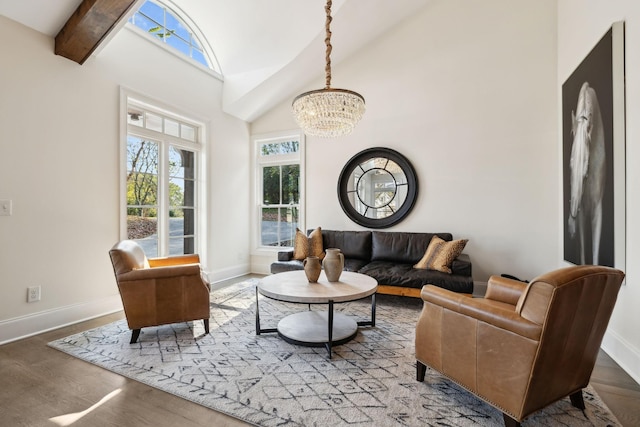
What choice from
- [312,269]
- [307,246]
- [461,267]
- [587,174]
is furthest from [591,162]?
[307,246]

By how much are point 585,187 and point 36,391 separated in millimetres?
4494

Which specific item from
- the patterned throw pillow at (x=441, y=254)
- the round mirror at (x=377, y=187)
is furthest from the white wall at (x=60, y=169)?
the patterned throw pillow at (x=441, y=254)

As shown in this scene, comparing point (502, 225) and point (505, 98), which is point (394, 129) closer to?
point (505, 98)

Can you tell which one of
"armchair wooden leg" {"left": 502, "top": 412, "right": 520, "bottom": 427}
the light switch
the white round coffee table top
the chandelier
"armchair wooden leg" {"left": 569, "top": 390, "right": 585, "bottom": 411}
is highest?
the chandelier

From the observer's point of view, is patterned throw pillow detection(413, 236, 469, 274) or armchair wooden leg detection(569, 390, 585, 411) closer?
armchair wooden leg detection(569, 390, 585, 411)

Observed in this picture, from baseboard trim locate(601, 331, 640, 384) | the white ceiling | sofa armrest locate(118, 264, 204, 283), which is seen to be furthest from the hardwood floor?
the white ceiling

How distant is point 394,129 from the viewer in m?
4.49

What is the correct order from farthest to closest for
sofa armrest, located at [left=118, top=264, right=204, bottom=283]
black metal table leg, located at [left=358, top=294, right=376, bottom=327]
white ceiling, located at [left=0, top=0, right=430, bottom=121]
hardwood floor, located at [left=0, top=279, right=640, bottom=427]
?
white ceiling, located at [left=0, top=0, right=430, bottom=121], black metal table leg, located at [left=358, top=294, right=376, bottom=327], sofa armrest, located at [left=118, top=264, right=204, bottom=283], hardwood floor, located at [left=0, top=279, right=640, bottom=427]

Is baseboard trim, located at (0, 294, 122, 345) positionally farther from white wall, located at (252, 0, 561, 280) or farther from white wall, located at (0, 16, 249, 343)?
white wall, located at (252, 0, 561, 280)

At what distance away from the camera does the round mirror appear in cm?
439

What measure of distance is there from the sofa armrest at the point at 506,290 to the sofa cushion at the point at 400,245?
5.72 ft

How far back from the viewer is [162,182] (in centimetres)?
404

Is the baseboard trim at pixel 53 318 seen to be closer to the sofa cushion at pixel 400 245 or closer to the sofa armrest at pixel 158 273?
the sofa armrest at pixel 158 273

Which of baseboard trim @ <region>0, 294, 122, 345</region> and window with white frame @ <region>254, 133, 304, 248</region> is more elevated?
window with white frame @ <region>254, 133, 304, 248</region>
